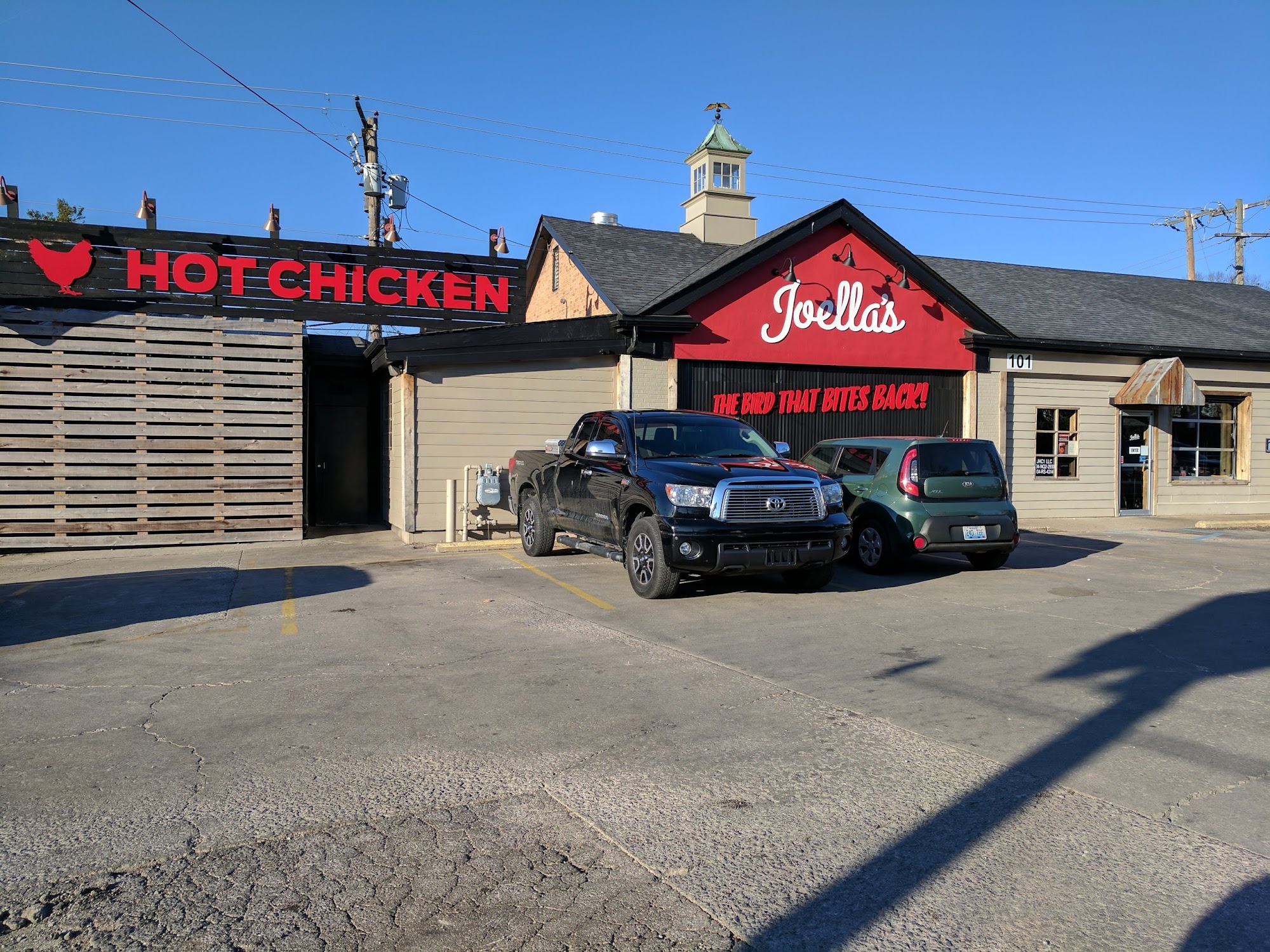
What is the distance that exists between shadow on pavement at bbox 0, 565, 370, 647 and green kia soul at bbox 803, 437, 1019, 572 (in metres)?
5.96

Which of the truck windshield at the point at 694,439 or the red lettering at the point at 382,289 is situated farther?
the red lettering at the point at 382,289

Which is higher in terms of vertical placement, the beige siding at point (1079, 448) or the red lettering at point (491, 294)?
the red lettering at point (491, 294)

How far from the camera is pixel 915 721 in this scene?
18.3 ft

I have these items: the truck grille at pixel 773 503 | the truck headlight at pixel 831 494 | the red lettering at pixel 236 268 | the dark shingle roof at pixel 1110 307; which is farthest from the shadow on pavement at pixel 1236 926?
the dark shingle roof at pixel 1110 307

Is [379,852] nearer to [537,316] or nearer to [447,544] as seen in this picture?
[447,544]

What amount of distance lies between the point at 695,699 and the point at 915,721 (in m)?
1.30

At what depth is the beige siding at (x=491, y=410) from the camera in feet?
48.6

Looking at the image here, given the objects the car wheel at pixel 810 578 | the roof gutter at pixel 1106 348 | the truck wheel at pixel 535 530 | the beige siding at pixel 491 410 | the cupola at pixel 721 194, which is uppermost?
the cupola at pixel 721 194

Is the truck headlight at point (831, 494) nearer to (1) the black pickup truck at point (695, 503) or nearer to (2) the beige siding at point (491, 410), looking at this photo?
(1) the black pickup truck at point (695, 503)

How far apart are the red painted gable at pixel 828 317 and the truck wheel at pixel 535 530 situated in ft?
14.9

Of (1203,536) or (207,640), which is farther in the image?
(1203,536)

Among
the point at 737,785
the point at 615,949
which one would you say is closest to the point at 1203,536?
the point at 737,785

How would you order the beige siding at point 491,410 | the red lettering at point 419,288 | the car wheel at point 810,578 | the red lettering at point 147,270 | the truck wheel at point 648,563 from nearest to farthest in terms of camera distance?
the truck wheel at point 648,563 → the car wheel at point 810,578 → the red lettering at point 147,270 → the beige siding at point 491,410 → the red lettering at point 419,288

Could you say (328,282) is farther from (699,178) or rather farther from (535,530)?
(699,178)
